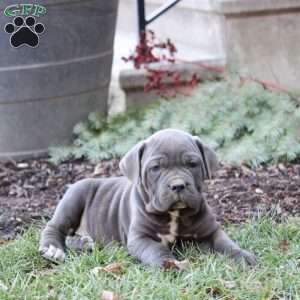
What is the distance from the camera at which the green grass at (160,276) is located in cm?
441

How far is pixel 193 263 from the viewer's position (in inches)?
191

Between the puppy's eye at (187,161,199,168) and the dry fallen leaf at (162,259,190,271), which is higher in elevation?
the puppy's eye at (187,161,199,168)

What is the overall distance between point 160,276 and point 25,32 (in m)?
3.57

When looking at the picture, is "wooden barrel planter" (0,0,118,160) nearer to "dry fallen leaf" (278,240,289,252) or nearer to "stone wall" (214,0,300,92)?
"stone wall" (214,0,300,92)

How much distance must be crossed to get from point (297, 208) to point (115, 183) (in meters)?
1.26

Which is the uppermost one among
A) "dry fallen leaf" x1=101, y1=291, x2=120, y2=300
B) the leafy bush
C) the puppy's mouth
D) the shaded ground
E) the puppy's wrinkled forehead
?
the puppy's wrinkled forehead

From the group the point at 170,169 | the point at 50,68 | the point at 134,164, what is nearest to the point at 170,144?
the point at 170,169

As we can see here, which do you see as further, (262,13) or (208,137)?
(262,13)

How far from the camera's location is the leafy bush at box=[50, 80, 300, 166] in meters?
7.19

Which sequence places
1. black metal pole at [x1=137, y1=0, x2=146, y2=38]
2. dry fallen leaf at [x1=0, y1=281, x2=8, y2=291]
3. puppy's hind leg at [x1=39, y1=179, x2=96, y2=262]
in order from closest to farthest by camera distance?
dry fallen leaf at [x1=0, y1=281, x2=8, y2=291]
puppy's hind leg at [x1=39, y1=179, x2=96, y2=262]
black metal pole at [x1=137, y1=0, x2=146, y2=38]

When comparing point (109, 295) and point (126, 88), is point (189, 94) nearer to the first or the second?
point (126, 88)

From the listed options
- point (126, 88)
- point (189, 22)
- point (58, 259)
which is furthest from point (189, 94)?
point (58, 259)

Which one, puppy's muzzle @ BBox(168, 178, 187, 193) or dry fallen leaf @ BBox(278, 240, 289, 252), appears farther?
dry fallen leaf @ BBox(278, 240, 289, 252)

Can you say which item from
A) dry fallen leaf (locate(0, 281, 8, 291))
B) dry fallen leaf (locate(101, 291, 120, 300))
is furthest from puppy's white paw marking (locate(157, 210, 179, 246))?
dry fallen leaf (locate(0, 281, 8, 291))
